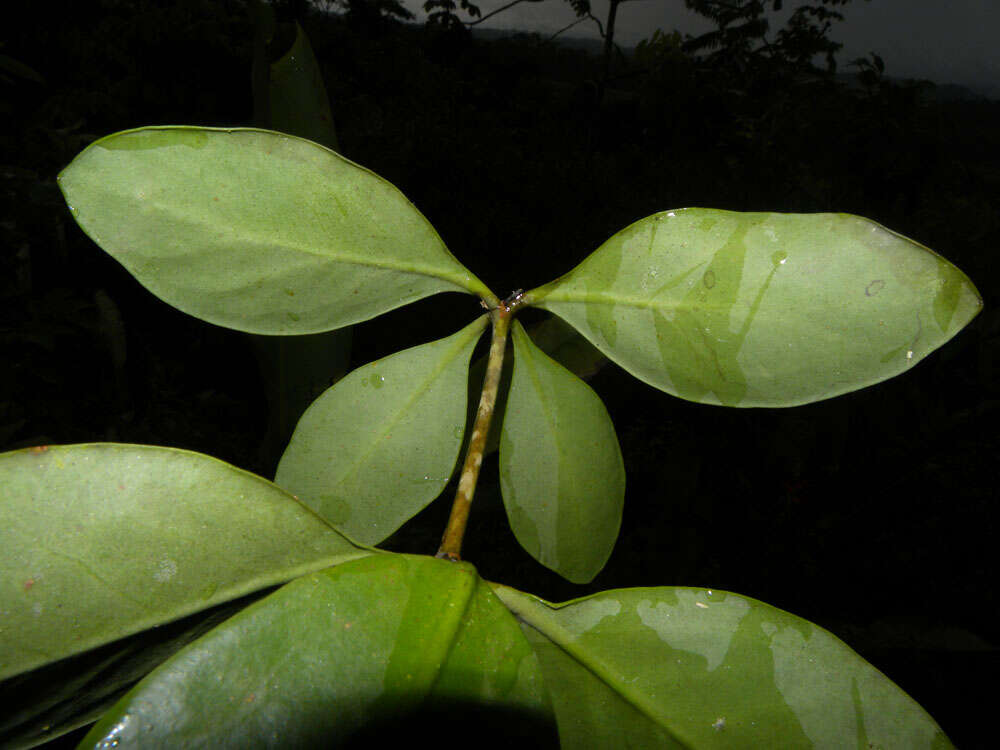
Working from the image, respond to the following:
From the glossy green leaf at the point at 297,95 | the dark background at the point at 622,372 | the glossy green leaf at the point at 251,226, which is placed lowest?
the dark background at the point at 622,372

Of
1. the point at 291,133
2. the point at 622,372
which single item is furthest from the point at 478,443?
the point at 622,372

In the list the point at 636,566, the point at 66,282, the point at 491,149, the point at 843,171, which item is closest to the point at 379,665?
the point at 636,566

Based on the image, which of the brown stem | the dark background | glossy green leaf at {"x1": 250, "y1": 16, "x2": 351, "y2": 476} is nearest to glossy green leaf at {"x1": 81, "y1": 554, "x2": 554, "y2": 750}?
the brown stem

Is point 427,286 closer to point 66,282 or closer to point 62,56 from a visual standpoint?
point 66,282

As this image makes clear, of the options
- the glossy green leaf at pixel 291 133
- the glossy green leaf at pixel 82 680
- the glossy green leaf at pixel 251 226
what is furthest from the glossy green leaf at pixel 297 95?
the glossy green leaf at pixel 82 680

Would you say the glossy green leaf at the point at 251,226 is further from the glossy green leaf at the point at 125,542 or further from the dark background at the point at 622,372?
the dark background at the point at 622,372

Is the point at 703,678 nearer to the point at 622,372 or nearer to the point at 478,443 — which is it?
the point at 478,443
